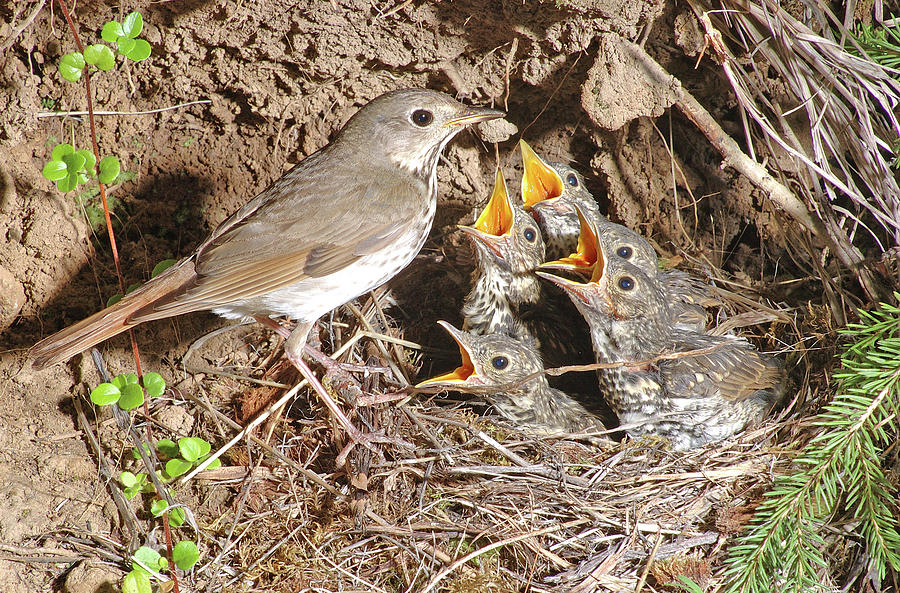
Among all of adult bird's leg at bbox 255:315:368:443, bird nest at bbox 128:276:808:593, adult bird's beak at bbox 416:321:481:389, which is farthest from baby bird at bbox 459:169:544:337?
adult bird's leg at bbox 255:315:368:443

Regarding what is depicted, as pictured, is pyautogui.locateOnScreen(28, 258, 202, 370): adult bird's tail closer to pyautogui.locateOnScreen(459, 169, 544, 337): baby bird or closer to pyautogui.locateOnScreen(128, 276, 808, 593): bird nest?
pyautogui.locateOnScreen(128, 276, 808, 593): bird nest

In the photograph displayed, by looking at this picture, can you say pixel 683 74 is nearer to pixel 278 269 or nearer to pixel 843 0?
pixel 843 0

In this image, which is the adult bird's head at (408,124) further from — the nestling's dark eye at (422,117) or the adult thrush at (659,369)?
the adult thrush at (659,369)

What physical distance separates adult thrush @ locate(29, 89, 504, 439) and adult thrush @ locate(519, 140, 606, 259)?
2.31 feet

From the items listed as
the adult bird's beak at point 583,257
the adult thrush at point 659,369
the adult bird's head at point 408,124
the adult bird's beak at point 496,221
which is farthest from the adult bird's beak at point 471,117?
the adult thrush at point 659,369

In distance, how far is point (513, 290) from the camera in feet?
12.8

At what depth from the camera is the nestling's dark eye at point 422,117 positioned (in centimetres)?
341

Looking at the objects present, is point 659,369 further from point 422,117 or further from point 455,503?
point 422,117

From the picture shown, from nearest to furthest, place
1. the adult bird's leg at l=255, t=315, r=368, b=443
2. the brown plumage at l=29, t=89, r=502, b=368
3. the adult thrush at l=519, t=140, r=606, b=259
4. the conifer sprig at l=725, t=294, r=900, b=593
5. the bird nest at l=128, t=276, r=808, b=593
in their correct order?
1. the conifer sprig at l=725, t=294, r=900, b=593
2. the bird nest at l=128, t=276, r=808, b=593
3. the brown plumage at l=29, t=89, r=502, b=368
4. the adult bird's leg at l=255, t=315, r=368, b=443
5. the adult thrush at l=519, t=140, r=606, b=259

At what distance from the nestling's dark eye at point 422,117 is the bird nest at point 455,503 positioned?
1.32 m

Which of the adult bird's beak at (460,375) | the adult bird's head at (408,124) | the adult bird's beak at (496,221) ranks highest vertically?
the adult bird's head at (408,124)

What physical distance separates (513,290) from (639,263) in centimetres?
70

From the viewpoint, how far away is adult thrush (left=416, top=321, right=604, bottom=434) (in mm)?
3349

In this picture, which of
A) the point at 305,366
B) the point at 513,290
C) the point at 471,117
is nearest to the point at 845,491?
the point at 513,290
